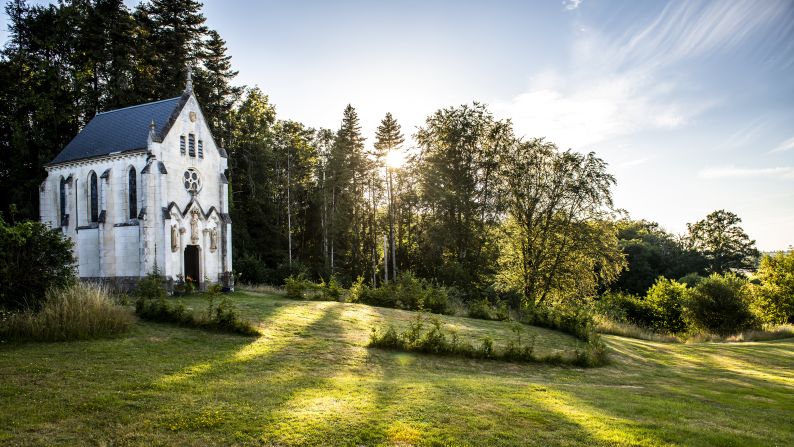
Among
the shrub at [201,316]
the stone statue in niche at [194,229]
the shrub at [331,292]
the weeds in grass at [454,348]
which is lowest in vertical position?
the weeds in grass at [454,348]

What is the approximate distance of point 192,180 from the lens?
29.0m

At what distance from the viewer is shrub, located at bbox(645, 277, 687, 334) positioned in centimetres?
3516

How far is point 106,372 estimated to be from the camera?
9188 mm

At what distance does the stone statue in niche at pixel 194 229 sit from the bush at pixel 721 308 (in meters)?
31.8

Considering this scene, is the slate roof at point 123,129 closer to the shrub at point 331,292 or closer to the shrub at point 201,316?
the shrub at point 331,292

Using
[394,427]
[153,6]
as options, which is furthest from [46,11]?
[394,427]

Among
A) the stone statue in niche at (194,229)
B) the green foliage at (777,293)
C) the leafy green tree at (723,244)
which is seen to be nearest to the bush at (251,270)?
the stone statue in niche at (194,229)

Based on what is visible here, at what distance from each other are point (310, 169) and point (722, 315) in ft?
120

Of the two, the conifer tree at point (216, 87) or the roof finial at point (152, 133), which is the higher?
the conifer tree at point (216, 87)

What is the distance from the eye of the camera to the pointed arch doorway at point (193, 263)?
95.3ft

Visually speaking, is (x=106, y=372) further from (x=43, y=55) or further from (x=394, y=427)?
(x=43, y=55)

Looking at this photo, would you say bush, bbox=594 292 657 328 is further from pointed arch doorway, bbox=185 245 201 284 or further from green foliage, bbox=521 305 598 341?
pointed arch doorway, bbox=185 245 201 284

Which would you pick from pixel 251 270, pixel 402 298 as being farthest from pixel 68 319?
pixel 251 270

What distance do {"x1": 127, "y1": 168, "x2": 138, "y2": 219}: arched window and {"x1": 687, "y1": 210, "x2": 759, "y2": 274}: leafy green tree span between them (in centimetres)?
6983
